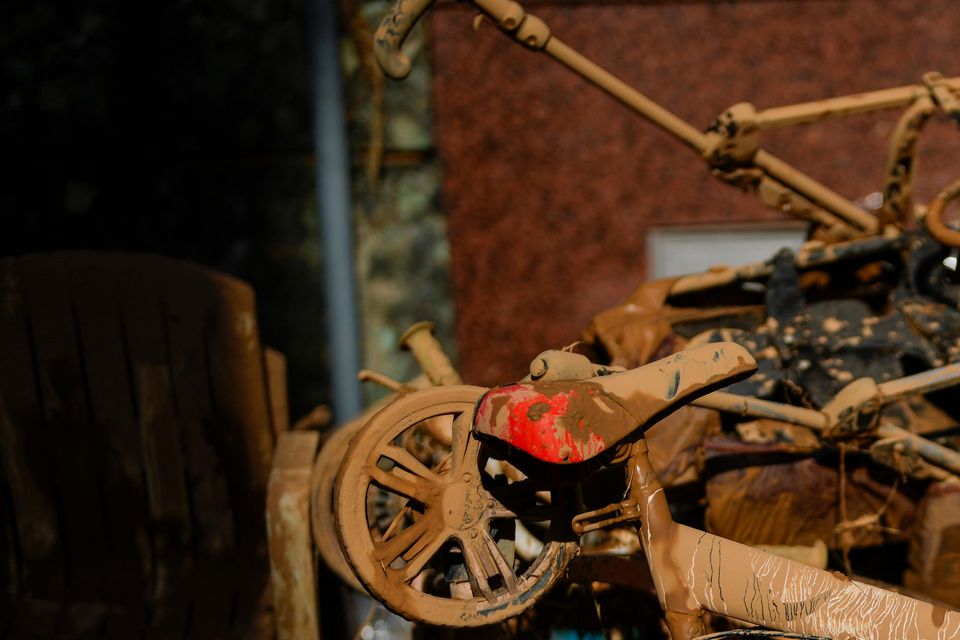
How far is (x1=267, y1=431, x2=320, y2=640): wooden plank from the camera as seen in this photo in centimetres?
185

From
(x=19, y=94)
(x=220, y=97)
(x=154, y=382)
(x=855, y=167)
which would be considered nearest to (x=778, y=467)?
(x=154, y=382)

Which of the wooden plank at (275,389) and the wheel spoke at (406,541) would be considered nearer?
the wheel spoke at (406,541)

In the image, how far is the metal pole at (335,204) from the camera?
315 cm

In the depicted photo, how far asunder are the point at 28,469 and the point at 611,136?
2.13m

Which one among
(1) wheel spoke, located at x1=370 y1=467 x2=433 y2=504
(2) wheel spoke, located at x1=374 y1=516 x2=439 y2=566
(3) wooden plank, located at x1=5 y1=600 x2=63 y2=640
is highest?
(1) wheel spoke, located at x1=370 y1=467 x2=433 y2=504

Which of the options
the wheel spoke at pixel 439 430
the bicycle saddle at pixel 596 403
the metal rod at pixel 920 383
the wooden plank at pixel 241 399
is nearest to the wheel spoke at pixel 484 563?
the bicycle saddle at pixel 596 403

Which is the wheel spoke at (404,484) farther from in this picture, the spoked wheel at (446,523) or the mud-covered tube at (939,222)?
the mud-covered tube at (939,222)

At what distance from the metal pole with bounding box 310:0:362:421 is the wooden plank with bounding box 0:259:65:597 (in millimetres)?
1124

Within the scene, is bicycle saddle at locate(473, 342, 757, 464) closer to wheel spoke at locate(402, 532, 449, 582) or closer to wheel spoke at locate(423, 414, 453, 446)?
wheel spoke at locate(402, 532, 449, 582)

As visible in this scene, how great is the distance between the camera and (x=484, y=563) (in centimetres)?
138

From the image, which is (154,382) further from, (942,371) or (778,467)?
(942,371)

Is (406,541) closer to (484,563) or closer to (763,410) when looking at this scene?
(484,563)

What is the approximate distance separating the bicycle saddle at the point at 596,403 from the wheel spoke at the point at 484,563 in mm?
215

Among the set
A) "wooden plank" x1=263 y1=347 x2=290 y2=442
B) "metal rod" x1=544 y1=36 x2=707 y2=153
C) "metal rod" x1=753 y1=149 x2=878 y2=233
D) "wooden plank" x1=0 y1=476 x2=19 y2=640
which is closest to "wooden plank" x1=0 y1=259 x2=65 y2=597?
"wooden plank" x1=0 y1=476 x2=19 y2=640
